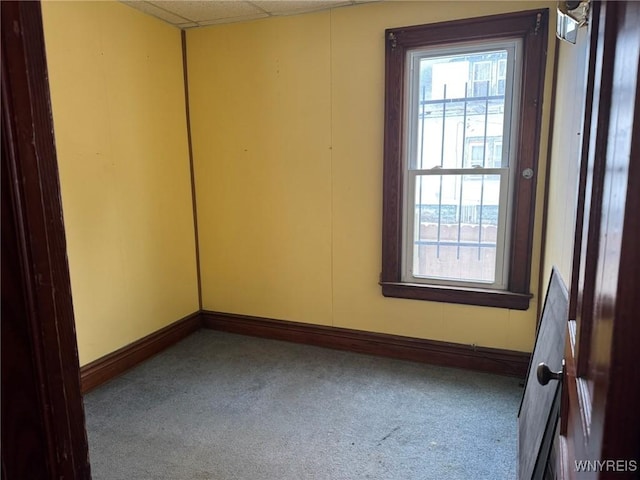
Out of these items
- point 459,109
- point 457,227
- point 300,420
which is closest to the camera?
point 300,420

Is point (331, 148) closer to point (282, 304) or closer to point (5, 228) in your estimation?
point (282, 304)

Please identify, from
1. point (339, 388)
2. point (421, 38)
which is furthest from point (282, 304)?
point (421, 38)

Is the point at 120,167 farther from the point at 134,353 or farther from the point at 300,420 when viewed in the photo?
the point at 300,420

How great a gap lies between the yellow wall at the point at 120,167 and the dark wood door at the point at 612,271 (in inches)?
100

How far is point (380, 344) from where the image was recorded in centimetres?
296

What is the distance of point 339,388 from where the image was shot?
2.52m

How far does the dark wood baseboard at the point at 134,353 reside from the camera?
99.9 inches

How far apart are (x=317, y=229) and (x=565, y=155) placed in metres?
1.67

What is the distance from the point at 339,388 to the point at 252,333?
1.08 meters

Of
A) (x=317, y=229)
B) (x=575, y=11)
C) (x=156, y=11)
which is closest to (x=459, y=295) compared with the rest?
(x=317, y=229)

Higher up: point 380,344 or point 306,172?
point 306,172

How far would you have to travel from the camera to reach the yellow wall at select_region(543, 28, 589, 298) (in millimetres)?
1493

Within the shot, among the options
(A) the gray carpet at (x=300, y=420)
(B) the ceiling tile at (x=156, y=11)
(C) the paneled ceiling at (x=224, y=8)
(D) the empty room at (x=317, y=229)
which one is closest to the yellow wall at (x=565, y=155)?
(D) the empty room at (x=317, y=229)

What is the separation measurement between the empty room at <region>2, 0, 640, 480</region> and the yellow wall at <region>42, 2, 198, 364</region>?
0.04 ft
